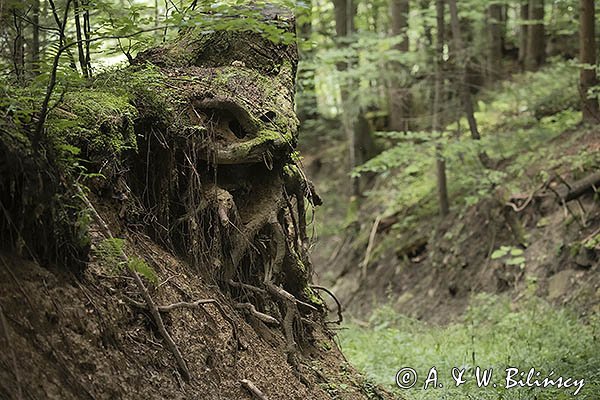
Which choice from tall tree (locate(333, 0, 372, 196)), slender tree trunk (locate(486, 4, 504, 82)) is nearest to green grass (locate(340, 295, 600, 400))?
tall tree (locate(333, 0, 372, 196))

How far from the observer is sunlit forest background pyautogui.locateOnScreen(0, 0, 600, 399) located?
641 cm

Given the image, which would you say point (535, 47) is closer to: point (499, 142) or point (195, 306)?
point (499, 142)

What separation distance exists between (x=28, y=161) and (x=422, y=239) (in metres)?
12.4

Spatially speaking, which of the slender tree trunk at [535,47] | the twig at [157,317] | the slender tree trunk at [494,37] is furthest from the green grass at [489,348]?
the slender tree trunk at [494,37]

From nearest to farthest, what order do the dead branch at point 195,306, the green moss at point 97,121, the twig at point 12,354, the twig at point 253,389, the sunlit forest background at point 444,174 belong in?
the twig at point 12,354, the dead branch at point 195,306, the green moss at point 97,121, the twig at point 253,389, the sunlit forest background at point 444,174

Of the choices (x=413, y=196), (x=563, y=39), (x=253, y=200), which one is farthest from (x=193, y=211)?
(x=563, y=39)

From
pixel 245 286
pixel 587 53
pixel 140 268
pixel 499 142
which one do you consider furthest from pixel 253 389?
pixel 499 142

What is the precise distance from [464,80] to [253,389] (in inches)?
417

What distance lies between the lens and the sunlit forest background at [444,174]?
6414 millimetres

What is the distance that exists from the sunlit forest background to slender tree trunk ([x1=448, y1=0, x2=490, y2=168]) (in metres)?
0.04

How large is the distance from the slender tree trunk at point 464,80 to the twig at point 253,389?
33.5 ft

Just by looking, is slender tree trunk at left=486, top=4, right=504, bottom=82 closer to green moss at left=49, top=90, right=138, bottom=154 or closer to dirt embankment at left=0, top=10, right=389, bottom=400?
dirt embankment at left=0, top=10, right=389, bottom=400

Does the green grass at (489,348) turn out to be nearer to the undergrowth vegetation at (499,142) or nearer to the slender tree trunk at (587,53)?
the undergrowth vegetation at (499,142)

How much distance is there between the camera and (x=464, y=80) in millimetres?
14188
